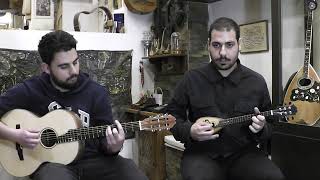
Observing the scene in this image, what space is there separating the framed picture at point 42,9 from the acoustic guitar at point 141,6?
959mm

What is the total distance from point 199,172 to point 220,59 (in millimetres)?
657

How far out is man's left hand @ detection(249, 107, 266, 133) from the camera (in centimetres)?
184

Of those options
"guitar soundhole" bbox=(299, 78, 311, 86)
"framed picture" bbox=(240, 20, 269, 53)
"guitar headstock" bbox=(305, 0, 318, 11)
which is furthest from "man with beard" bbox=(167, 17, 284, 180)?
"framed picture" bbox=(240, 20, 269, 53)

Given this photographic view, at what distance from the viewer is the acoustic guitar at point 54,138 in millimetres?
1900

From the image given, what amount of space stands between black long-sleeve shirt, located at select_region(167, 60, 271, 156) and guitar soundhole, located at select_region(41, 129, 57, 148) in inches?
27.2

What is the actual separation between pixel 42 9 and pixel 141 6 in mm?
1153

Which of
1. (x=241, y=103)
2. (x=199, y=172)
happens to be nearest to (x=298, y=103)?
(x=241, y=103)

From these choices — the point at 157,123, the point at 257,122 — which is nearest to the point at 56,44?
the point at 157,123

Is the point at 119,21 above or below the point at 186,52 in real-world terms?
above

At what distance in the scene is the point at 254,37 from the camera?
2.86 metres

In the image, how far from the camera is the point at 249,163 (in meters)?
1.88

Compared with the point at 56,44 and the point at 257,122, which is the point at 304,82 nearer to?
the point at 257,122

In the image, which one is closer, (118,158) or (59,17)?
(118,158)

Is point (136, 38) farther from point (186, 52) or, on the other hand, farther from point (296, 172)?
point (296, 172)
